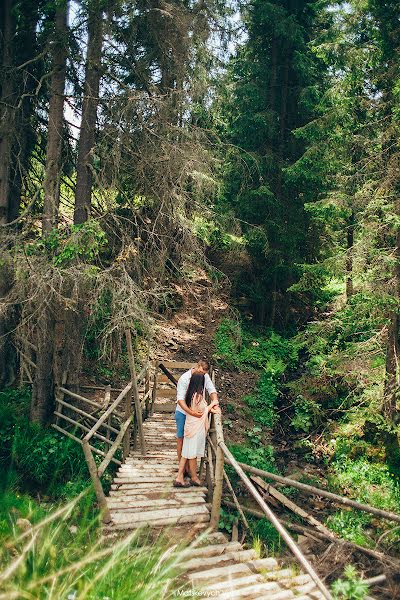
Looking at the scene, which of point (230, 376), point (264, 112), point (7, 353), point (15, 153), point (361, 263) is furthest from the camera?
point (264, 112)

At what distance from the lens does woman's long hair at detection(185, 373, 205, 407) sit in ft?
22.2

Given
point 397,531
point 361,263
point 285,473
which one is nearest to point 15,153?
point 361,263

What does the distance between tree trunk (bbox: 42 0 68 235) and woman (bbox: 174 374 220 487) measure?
215 inches

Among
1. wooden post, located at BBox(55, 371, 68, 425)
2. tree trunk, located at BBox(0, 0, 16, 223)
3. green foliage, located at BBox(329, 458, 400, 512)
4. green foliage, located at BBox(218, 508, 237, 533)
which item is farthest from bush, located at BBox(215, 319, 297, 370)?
green foliage, located at BBox(218, 508, 237, 533)

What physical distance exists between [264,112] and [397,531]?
46.8 ft

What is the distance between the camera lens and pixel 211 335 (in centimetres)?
1767

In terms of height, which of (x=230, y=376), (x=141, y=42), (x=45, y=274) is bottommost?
(x=230, y=376)

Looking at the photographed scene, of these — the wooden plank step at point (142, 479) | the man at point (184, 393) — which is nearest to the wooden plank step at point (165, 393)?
the wooden plank step at point (142, 479)

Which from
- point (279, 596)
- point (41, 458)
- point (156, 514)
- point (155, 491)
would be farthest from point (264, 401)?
point (279, 596)

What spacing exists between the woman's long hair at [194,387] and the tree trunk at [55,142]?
5370 millimetres

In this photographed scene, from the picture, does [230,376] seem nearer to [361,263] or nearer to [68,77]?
[361,263]

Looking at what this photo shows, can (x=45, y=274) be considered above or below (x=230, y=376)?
above

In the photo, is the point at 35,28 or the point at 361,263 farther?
the point at 35,28

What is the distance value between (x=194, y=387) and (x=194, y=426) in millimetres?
585
